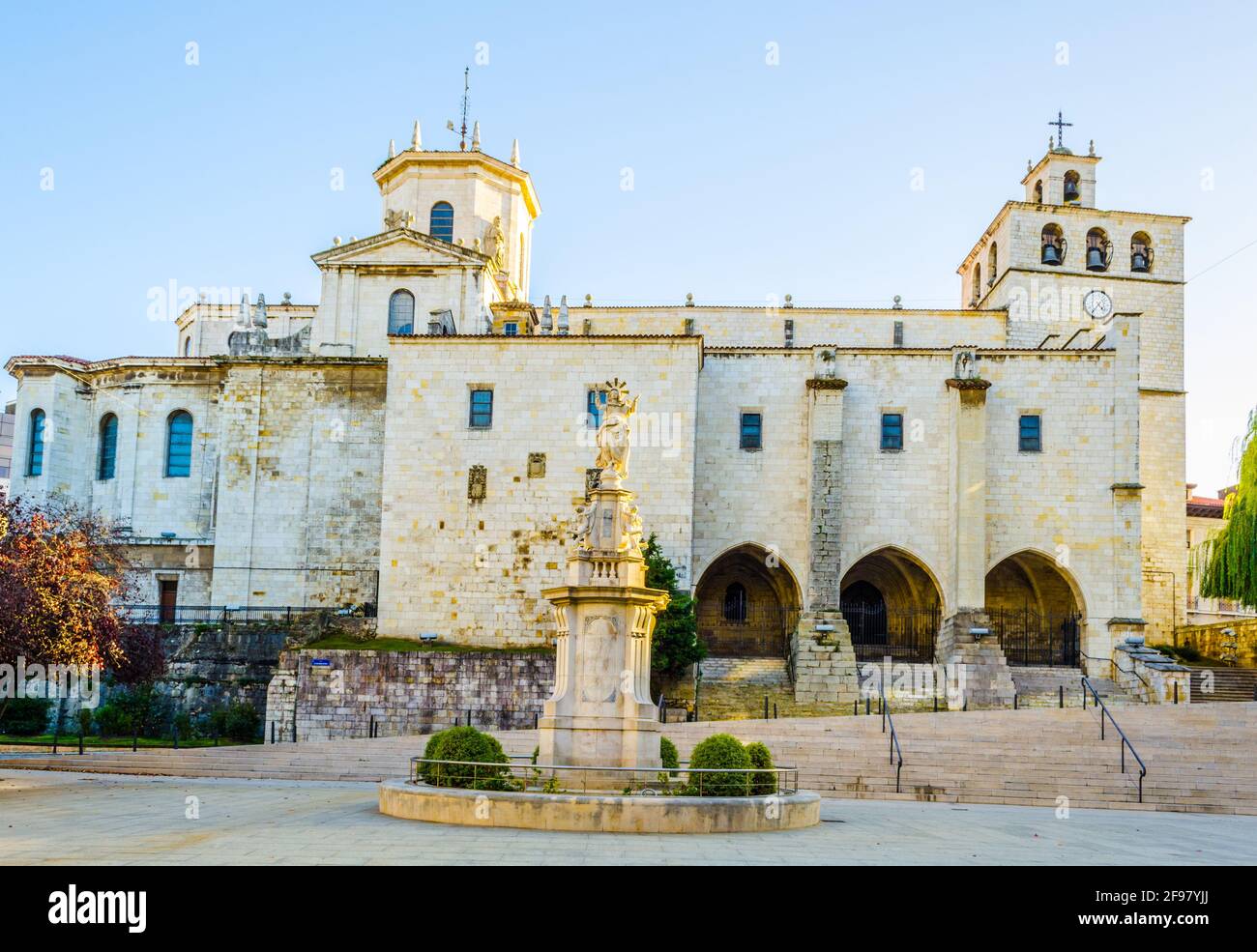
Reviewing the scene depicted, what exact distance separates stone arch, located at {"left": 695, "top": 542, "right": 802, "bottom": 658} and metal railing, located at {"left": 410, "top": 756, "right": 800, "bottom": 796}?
24836 mm

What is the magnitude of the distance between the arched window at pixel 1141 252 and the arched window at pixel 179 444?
36595 mm

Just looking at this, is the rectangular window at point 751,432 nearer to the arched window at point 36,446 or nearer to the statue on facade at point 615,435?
the statue on facade at point 615,435

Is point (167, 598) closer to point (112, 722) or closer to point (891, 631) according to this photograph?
point (112, 722)

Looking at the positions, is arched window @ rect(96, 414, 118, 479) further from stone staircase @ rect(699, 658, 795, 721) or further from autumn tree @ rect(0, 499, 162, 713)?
stone staircase @ rect(699, 658, 795, 721)

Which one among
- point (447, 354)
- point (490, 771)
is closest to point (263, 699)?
point (447, 354)

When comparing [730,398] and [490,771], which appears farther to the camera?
[730,398]

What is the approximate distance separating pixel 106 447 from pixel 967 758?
109 ft

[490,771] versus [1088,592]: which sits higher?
[1088,592]

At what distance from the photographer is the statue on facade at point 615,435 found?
20.5m

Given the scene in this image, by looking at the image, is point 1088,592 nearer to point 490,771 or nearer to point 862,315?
point 862,315

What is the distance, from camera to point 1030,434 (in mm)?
41906

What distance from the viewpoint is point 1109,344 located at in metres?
42.1

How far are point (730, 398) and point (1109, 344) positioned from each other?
488 inches

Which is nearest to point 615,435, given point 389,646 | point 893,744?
point 893,744
